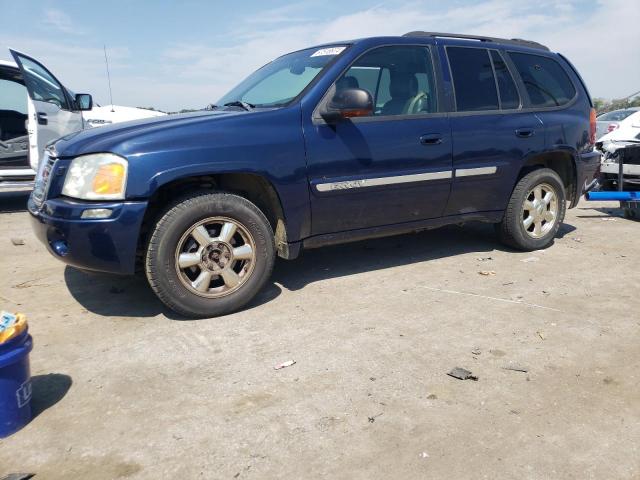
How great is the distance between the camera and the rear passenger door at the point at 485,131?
4473 millimetres

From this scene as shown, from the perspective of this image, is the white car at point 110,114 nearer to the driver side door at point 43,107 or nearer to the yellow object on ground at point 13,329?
the driver side door at point 43,107

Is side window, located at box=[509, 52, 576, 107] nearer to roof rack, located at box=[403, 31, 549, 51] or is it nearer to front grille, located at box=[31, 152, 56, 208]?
roof rack, located at box=[403, 31, 549, 51]

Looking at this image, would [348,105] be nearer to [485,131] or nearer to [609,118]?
[485,131]

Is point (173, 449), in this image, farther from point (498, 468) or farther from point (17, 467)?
point (498, 468)

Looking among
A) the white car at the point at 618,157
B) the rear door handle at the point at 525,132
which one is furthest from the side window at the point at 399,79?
the white car at the point at 618,157

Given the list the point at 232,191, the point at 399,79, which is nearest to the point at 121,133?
the point at 232,191

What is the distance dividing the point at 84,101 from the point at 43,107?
619 mm

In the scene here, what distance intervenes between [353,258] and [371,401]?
2.47m

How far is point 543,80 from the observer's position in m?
5.14

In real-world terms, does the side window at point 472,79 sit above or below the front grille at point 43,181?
above

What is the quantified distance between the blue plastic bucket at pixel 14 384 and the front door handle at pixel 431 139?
3.03 metres

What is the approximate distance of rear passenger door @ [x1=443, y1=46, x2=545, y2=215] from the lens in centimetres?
447

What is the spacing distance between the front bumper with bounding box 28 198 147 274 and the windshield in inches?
54.3

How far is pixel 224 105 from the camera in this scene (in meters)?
4.48
